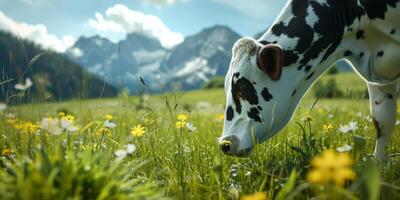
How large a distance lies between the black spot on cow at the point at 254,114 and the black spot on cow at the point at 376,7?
141 cm

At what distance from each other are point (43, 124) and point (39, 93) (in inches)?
59.1

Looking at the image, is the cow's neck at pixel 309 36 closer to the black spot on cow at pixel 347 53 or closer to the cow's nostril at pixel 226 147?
the black spot on cow at pixel 347 53

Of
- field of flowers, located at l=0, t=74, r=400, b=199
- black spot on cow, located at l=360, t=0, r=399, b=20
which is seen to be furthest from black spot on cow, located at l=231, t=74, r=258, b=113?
black spot on cow, located at l=360, t=0, r=399, b=20

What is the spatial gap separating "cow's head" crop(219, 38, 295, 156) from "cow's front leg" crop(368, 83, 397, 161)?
1.37m

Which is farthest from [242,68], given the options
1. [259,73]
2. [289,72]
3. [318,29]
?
[318,29]

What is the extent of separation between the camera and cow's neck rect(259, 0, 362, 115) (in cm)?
423

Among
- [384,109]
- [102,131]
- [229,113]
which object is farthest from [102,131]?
[384,109]

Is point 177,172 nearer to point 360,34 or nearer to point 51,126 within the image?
point 51,126

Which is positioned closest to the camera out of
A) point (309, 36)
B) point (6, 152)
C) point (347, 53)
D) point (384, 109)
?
point (6, 152)

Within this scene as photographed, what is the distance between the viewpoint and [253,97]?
4.12 meters

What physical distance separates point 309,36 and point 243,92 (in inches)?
31.8

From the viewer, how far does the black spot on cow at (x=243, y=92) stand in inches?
162

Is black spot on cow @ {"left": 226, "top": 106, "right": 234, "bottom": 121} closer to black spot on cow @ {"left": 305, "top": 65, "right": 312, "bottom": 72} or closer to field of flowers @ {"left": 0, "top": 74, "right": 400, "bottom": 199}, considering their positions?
field of flowers @ {"left": 0, "top": 74, "right": 400, "bottom": 199}

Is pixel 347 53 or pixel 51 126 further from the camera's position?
pixel 347 53
